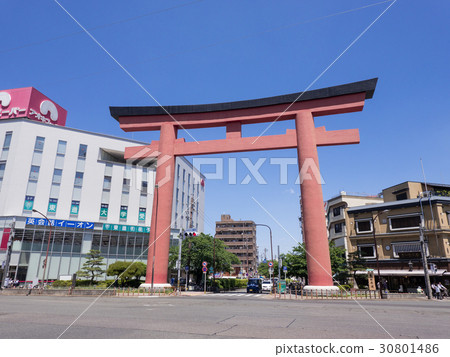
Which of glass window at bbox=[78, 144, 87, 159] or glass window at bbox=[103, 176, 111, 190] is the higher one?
glass window at bbox=[78, 144, 87, 159]

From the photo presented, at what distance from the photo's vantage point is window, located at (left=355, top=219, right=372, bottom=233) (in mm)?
38812

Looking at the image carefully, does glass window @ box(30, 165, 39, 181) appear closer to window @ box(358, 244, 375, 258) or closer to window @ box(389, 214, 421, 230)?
window @ box(358, 244, 375, 258)

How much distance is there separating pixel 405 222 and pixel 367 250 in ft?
19.3

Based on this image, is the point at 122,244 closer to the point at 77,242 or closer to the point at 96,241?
the point at 96,241

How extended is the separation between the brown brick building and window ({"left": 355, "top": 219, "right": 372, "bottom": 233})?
6322cm

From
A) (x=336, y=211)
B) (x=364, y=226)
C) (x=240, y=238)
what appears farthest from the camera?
(x=240, y=238)

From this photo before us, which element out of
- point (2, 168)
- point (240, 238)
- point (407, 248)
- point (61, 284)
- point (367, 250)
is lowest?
point (61, 284)

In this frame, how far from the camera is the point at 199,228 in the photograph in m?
63.0

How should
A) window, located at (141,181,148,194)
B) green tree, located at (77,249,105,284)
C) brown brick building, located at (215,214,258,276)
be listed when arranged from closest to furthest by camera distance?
green tree, located at (77,249,105,284) → window, located at (141,181,148,194) → brown brick building, located at (215,214,258,276)

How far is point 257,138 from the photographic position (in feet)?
77.7

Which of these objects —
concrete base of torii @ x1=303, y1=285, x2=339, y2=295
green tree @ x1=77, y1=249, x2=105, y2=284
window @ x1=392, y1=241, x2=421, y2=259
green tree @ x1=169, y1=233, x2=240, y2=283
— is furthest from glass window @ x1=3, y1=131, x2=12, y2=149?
window @ x1=392, y1=241, x2=421, y2=259

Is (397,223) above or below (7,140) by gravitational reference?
below

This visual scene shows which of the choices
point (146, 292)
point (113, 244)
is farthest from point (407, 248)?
point (113, 244)

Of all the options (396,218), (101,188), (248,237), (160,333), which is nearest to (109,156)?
(101,188)
